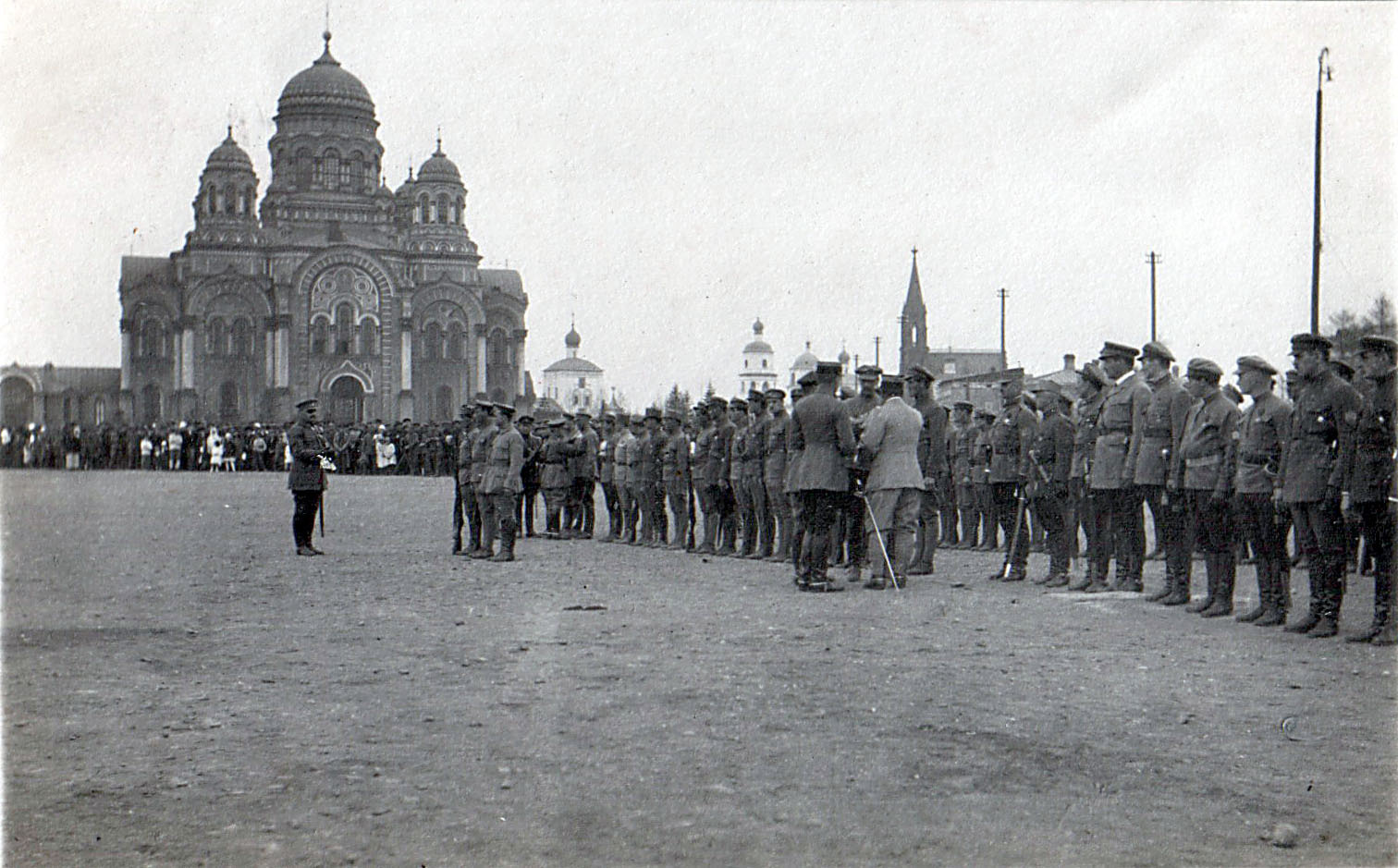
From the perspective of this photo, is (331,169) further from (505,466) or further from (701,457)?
(505,466)

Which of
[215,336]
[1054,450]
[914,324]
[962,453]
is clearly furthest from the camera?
[914,324]

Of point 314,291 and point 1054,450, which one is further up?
point 314,291

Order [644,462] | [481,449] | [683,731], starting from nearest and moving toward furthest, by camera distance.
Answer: [683,731] → [481,449] → [644,462]

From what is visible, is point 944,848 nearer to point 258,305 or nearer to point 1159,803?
point 1159,803

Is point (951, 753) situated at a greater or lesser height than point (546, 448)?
lesser

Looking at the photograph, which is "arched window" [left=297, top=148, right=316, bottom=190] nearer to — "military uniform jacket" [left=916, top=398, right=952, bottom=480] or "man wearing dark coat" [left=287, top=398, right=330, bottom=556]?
"man wearing dark coat" [left=287, top=398, right=330, bottom=556]

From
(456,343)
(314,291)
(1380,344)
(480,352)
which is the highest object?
(314,291)

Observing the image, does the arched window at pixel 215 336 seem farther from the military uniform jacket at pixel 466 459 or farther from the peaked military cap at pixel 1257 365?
the peaked military cap at pixel 1257 365

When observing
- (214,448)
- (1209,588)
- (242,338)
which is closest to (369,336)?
(242,338)

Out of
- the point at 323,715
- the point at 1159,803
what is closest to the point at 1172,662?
the point at 1159,803
